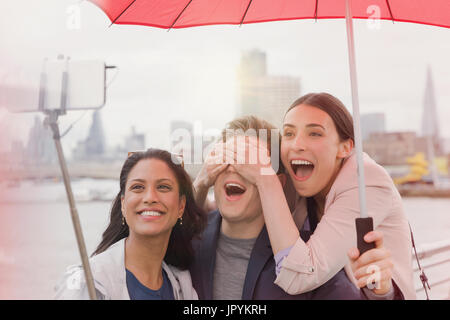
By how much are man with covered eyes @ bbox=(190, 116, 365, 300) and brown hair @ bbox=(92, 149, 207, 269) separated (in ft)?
0.16

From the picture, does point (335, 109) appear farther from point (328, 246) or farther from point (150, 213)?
point (150, 213)

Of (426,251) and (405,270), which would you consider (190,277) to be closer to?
(405,270)

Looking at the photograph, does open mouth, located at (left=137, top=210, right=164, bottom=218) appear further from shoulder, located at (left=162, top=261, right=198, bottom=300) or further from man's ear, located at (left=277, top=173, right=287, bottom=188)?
man's ear, located at (left=277, top=173, right=287, bottom=188)

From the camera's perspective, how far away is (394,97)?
133 inches

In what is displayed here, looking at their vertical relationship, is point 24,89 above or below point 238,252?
above

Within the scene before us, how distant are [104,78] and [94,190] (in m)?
1.51

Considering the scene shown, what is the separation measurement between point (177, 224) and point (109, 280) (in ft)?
1.26

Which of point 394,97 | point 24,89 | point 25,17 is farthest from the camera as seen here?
point 394,97

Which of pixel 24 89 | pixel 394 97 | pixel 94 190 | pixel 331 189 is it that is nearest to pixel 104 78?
pixel 24 89

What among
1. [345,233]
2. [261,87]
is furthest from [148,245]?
[261,87]

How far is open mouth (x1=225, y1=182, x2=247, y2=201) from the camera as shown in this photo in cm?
194

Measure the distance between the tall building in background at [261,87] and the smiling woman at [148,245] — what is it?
0.69 metres

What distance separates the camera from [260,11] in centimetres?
216

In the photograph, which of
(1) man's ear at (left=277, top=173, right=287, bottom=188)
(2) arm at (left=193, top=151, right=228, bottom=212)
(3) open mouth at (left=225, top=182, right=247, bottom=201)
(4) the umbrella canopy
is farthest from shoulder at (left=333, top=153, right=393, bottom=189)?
(4) the umbrella canopy
